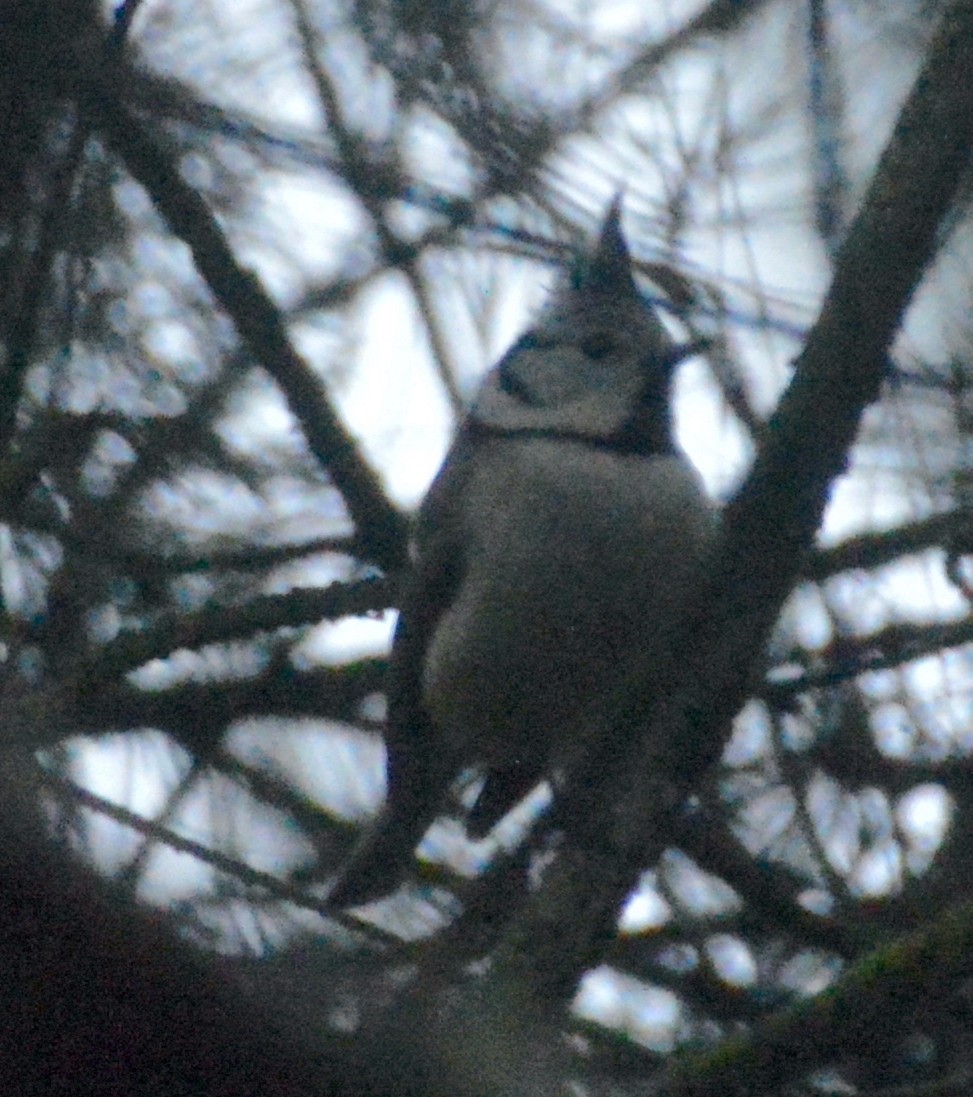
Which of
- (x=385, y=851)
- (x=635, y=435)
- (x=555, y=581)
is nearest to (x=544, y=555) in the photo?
(x=555, y=581)

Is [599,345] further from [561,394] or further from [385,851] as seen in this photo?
[385,851]

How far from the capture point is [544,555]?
2490mm

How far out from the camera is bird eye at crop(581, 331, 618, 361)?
2.59 metres

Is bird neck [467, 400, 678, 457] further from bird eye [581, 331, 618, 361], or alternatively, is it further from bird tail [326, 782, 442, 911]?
bird tail [326, 782, 442, 911]

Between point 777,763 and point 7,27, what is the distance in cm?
124

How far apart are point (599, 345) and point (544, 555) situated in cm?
32

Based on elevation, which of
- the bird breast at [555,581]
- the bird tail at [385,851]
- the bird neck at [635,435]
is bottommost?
the bird tail at [385,851]

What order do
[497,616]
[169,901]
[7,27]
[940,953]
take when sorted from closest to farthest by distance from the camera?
[169,901]
[940,953]
[7,27]
[497,616]

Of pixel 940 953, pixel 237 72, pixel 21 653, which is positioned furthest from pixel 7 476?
pixel 940 953

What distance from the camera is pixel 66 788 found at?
3.70ft

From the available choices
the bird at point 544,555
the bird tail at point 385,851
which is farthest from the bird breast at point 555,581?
the bird tail at point 385,851

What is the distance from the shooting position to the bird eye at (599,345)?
102 inches

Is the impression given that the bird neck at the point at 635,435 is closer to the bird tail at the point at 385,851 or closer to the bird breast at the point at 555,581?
the bird breast at the point at 555,581

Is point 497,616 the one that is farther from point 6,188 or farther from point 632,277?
point 6,188
